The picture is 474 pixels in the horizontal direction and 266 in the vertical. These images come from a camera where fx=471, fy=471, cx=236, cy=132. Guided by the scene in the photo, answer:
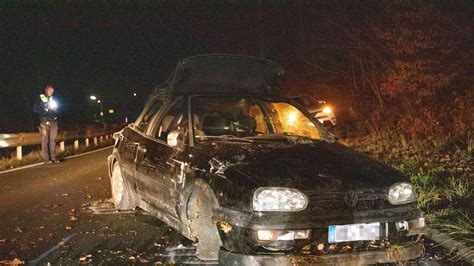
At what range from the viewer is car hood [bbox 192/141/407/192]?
3705mm

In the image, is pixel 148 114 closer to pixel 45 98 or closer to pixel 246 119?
pixel 246 119

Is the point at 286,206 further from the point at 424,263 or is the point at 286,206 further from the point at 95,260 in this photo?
the point at 95,260

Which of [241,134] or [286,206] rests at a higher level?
[241,134]

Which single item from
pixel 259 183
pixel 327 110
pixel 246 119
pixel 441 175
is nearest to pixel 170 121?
pixel 246 119

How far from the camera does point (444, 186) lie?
6.81 m

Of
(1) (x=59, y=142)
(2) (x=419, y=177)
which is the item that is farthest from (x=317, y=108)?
(1) (x=59, y=142)

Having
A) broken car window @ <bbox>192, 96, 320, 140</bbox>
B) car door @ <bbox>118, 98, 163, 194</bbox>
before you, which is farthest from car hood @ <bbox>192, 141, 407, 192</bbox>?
car door @ <bbox>118, 98, 163, 194</bbox>

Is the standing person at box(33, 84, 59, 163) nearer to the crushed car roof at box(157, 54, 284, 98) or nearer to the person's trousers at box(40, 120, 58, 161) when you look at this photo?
the person's trousers at box(40, 120, 58, 161)

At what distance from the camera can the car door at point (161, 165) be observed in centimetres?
478

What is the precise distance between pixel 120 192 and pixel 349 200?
3.82 meters

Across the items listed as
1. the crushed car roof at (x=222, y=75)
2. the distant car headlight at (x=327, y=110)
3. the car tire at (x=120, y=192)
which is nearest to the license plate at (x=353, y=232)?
the crushed car roof at (x=222, y=75)

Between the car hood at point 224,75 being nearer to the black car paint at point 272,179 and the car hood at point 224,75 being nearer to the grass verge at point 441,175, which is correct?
the black car paint at point 272,179

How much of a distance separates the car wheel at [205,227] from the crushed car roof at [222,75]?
1.75m

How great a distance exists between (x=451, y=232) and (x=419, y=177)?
2.42 meters
